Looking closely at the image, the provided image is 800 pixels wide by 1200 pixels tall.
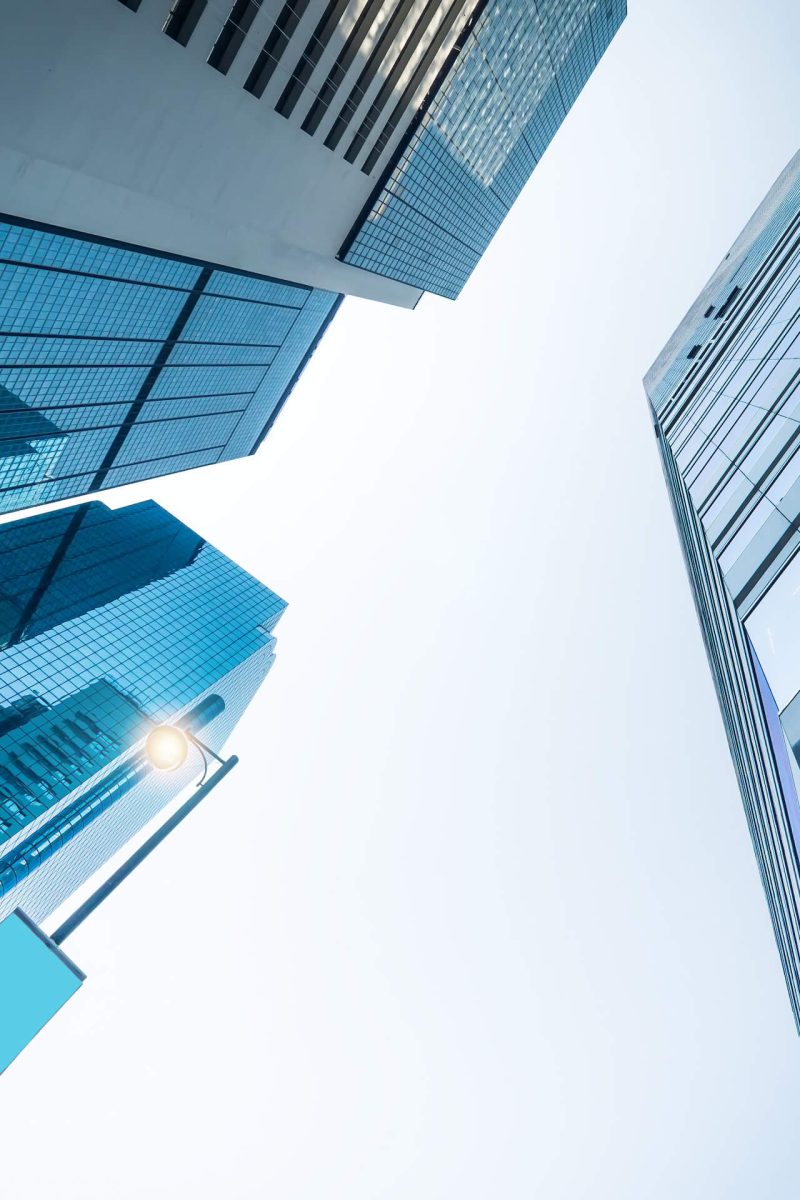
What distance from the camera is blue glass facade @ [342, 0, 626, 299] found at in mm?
52938

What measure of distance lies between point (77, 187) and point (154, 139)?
11.8ft

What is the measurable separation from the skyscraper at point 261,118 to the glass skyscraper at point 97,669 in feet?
148

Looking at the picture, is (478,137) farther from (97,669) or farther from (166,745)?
(97,669)

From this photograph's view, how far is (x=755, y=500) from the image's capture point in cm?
1752

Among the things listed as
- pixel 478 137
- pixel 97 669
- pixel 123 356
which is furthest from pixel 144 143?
pixel 97 669

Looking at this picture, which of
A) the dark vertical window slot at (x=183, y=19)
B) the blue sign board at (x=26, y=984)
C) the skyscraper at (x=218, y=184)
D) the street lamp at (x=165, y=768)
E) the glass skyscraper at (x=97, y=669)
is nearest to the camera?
the street lamp at (x=165, y=768)

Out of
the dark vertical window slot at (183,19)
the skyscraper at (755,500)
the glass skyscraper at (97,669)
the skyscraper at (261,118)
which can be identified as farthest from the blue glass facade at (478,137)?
the glass skyscraper at (97,669)

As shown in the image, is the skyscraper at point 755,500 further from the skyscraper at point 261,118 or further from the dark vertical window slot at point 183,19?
the dark vertical window slot at point 183,19

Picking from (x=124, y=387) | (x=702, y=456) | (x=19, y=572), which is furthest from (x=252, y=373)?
(x=702, y=456)

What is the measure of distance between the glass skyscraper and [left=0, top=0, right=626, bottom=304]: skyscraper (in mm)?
45242

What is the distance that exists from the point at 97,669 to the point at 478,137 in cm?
7119

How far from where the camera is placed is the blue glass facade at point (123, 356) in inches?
1999

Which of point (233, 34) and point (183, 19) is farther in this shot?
point (233, 34)

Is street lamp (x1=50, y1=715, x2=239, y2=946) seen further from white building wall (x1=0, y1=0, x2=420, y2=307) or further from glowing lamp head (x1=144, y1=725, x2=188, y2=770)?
white building wall (x1=0, y1=0, x2=420, y2=307)
